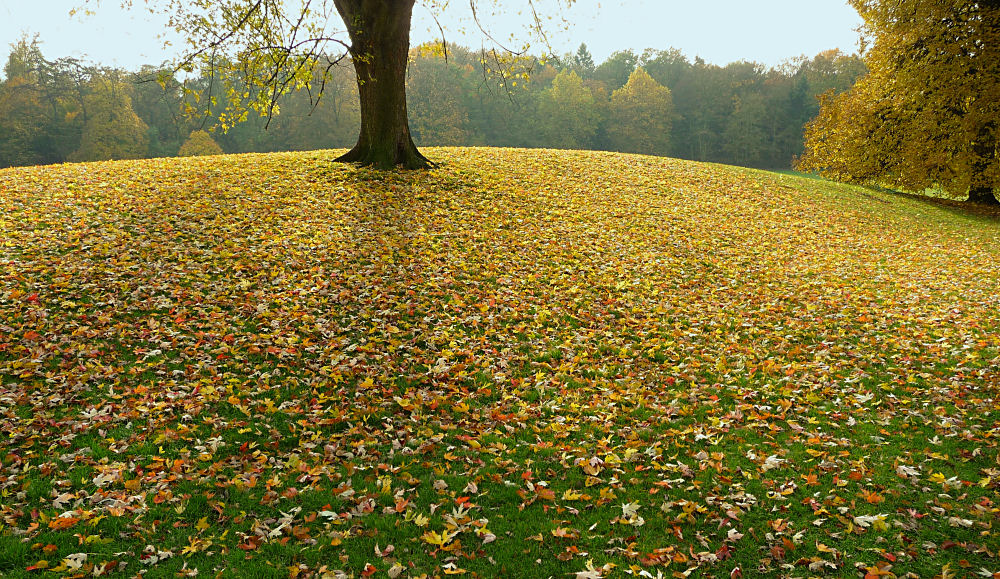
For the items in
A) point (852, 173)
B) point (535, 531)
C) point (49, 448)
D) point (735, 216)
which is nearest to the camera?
point (535, 531)

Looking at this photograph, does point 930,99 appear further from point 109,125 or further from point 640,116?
point 109,125

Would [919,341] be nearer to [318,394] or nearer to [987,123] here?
[318,394]

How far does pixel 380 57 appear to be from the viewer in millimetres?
14531

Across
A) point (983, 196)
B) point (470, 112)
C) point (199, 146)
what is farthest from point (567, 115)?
point (983, 196)

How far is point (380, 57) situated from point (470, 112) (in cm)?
5206

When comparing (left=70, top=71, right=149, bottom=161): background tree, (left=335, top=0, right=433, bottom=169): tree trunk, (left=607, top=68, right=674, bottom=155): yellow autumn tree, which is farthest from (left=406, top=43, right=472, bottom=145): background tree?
(left=335, top=0, right=433, bottom=169): tree trunk

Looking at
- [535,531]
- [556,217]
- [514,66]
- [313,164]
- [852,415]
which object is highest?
[514,66]

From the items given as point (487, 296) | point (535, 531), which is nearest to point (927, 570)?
point (535, 531)

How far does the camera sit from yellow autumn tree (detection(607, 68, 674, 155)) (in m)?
61.2

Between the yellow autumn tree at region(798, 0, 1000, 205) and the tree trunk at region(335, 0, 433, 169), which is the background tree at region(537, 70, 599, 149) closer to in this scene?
the yellow autumn tree at region(798, 0, 1000, 205)

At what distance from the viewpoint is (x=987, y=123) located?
21.9m

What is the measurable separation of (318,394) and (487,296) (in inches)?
144

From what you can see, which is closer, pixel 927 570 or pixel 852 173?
pixel 927 570

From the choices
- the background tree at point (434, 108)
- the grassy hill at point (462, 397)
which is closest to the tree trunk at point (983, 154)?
the grassy hill at point (462, 397)
